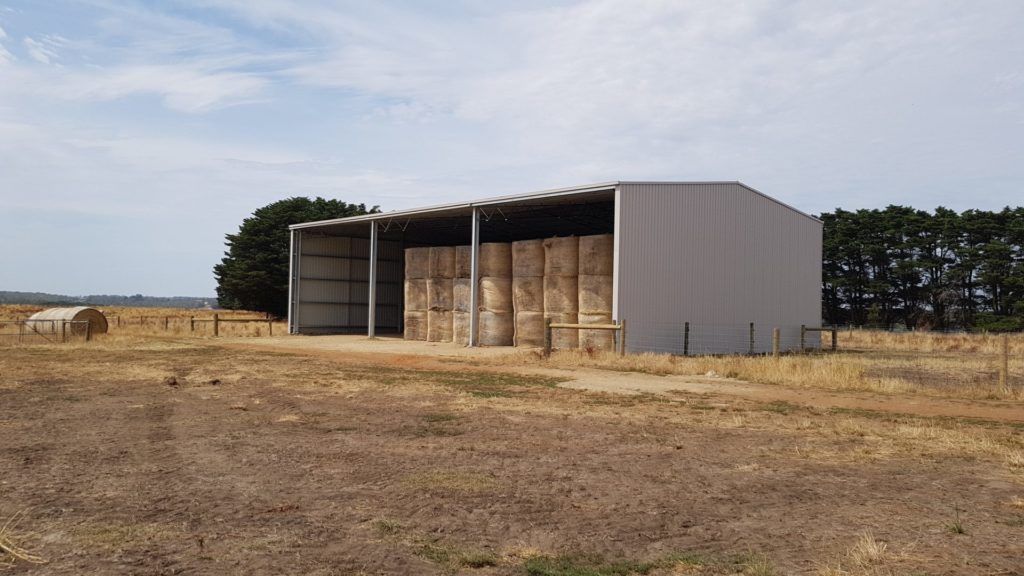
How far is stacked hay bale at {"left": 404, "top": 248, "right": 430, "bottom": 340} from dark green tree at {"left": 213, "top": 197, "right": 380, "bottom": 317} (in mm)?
30114

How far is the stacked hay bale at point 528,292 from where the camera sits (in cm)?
2950

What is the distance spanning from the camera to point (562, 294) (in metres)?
28.3

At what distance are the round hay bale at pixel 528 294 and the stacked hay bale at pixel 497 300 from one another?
2.51 ft

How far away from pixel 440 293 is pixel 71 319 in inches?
616

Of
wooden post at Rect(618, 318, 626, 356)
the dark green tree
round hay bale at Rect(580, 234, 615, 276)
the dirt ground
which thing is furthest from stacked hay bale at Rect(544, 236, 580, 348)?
the dark green tree

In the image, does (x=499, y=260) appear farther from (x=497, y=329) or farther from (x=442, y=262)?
(x=442, y=262)

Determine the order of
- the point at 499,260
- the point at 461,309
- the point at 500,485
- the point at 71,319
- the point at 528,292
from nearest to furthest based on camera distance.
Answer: the point at 500,485 < the point at 528,292 < the point at 499,260 < the point at 71,319 < the point at 461,309

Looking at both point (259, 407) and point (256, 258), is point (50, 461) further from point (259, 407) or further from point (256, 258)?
point (256, 258)

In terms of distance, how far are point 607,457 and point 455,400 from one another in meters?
5.53

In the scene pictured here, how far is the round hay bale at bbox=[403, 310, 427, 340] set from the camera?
35.3m

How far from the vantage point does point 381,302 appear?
45094 millimetres

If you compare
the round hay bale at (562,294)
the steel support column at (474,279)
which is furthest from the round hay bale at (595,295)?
the steel support column at (474,279)

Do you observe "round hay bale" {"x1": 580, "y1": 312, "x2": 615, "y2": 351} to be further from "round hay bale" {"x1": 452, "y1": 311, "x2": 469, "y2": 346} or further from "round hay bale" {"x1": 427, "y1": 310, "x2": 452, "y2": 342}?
"round hay bale" {"x1": 427, "y1": 310, "x2": 452, "y2": 342}

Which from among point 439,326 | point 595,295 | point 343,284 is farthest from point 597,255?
point 343,284
